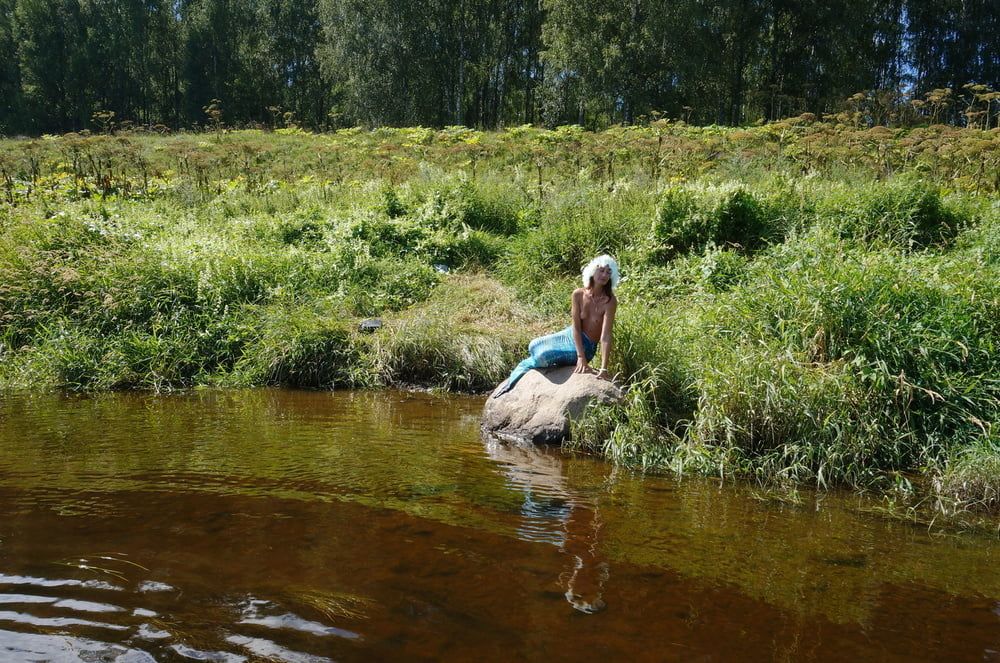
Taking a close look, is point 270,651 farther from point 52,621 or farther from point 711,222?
point 711,222

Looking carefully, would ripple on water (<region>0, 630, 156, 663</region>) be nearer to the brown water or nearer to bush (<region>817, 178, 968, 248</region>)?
the brown water

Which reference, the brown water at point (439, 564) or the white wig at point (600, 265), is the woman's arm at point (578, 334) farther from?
the brown water at point (439, 564)

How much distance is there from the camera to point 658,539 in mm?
4516

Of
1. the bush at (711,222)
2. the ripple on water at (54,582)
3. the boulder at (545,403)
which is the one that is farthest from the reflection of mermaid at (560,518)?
the bush at (711,222)

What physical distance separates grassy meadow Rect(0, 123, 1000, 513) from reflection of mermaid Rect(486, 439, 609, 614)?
600mm

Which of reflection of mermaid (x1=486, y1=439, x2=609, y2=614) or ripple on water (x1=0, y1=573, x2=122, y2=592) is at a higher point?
reflection of mermaid (x1=486, y1=439, x2=609, y2=614)

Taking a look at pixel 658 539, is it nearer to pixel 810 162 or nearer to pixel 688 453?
pixel 688 453

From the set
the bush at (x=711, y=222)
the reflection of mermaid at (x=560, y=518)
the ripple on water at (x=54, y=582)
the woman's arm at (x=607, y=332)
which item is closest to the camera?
the ripple on water at (x=54, y=582)

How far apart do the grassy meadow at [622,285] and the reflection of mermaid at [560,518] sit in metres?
0.60

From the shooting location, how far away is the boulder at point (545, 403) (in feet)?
21.7

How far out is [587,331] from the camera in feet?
22.9

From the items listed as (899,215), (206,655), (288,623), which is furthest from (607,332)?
(899,215)

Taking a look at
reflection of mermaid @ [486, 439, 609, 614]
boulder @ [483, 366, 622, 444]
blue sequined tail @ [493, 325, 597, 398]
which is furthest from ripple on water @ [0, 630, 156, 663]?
blue sequined tail @ [493, 325, 597, 398]

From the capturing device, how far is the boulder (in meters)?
6.62
